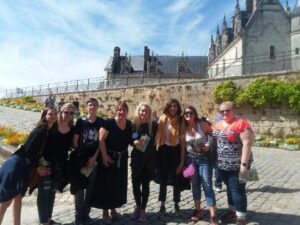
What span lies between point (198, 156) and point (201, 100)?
18169 mm

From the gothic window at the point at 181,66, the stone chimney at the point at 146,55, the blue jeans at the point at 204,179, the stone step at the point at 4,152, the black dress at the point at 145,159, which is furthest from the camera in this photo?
the stone chimney at the point at 146,55

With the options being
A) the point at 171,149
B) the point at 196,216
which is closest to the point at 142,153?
the point at 171,149

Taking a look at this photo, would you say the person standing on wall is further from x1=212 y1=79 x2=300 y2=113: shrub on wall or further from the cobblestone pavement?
x1=212 y1=79 x2=300 y2=113: shrub on wall

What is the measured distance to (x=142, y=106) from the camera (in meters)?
5.38

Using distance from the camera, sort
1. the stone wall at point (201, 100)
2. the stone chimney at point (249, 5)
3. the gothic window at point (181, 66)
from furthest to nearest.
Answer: the gothic window at point (181, 66)
the stone chimney at point (249, 5)
the stone wall at point (201, 100)

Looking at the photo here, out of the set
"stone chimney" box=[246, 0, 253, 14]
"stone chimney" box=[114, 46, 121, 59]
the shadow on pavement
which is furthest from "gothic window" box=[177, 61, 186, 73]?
the shadow on pavement

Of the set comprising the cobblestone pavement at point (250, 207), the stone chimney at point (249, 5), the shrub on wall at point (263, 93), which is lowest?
the cobblestone pavement at point (250, 207)

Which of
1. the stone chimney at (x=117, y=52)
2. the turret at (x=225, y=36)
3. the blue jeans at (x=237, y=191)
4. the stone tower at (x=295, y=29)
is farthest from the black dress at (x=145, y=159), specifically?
the stone chimney at (x=117, y=52)

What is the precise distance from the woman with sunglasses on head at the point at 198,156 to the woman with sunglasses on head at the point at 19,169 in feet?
7.05

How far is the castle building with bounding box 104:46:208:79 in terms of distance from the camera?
55250 millimetres

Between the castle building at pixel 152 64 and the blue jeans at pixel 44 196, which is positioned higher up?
the castle building at pixel 152 64

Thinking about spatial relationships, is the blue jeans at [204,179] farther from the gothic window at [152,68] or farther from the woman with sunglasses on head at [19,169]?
the gothic window at [152,68]


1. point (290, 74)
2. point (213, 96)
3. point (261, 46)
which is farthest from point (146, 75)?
point (290, 74)

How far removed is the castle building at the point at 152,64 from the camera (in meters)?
55.2
